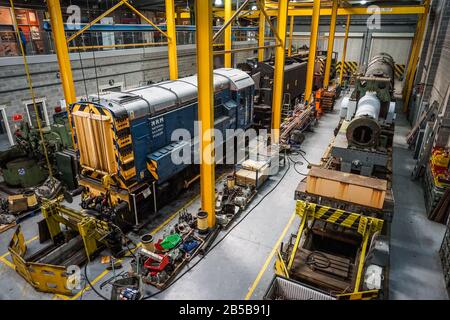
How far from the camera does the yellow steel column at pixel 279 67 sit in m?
9.41

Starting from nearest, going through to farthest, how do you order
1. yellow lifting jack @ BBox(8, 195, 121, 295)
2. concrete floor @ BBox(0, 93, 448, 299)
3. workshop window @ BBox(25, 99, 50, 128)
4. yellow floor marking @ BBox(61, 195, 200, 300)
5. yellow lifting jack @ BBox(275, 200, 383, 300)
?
yellow lifting jack @ BBox(275, 200, 383, 300)
yellow lifting jack @ BBox(8, 195, 121, 295)
yellow floor marking @ BBox(61, 195, 200, 300)
concrete floor @ BBox(0, 93, 448, 299)
workshop window @ BBox(25, 99, 50, 128)

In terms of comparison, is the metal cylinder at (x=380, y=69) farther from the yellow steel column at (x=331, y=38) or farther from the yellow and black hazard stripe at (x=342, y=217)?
the yellow and black hazard stripe at (x=342, y=217)

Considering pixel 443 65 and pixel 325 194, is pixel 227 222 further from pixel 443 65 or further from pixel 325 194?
pixel 443 65

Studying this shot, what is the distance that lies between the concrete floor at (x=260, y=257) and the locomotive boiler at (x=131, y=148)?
89 centimetres

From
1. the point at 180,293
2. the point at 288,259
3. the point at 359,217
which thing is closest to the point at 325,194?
the point at 359,217

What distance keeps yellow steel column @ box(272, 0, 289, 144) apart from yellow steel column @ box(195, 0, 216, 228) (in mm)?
4507

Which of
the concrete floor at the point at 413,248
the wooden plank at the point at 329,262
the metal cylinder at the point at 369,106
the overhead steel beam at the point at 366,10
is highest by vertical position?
the overhead steel beam at the point at 366,10

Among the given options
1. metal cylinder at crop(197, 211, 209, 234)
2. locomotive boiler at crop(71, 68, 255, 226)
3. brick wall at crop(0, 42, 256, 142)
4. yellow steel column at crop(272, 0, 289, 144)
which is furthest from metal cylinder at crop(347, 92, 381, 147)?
brick wall at crop(0, 42, 256, 142)

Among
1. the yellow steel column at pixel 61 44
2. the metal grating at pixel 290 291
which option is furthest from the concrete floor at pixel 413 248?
the yellow steel column at pixel 61 44

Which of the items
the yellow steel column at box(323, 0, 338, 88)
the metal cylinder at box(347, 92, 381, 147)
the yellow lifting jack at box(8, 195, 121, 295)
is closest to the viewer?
the yellow lifting jack at box(8, 195, 121, 295)

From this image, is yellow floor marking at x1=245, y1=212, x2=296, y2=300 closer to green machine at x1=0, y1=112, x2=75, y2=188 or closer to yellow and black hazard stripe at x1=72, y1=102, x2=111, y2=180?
yellow and black hazard stripe at x1=72, y1=102, x2=111, y2=180

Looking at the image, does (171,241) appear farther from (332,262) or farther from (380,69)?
(380,69)

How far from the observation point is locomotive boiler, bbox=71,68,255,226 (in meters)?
6.84
